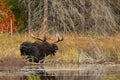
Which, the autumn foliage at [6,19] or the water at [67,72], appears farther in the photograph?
the autumn foliage at [6,19]

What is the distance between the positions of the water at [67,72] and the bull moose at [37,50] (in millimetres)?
856

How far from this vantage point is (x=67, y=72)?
21.2m

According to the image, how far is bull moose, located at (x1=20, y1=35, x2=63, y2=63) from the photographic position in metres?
25.3

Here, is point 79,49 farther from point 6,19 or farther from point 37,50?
point 6,19

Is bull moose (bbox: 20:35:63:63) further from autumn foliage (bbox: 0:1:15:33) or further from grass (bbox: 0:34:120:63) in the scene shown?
autumn foliage (bbox: 0:1:15:33)

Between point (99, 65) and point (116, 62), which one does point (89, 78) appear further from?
point (116, 62)

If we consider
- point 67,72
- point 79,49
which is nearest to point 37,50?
point 79,49

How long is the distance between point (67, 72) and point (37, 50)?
457 centimetres

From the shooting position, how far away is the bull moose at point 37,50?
82.9 feet

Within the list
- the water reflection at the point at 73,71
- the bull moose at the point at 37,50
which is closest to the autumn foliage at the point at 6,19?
the bull moose at the point at 37,50

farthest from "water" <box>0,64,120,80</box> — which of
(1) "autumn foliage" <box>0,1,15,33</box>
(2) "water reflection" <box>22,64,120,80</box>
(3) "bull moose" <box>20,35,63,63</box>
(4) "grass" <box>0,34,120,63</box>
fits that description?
(1) "autumn foliage" <box>0,1,15,33</box>

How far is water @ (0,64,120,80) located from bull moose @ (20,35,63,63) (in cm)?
86

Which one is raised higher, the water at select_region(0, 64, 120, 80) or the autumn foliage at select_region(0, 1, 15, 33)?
the autumn foliage at select_region(0, 1, 15, 33)

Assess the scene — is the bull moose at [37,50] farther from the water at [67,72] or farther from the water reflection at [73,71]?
the water reflection at [73,71]
